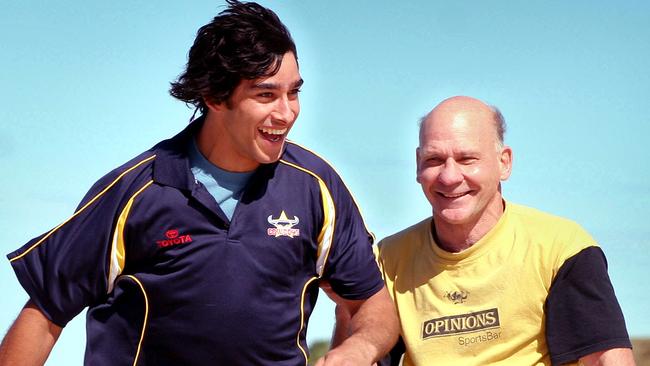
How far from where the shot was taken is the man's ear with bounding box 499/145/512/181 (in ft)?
18.3

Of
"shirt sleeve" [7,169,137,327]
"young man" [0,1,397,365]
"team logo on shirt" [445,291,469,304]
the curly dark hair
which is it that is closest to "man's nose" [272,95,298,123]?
"young man" [0,1,397,365]

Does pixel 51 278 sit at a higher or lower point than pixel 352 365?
higher

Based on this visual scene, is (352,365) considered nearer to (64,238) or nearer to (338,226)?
(338,226)

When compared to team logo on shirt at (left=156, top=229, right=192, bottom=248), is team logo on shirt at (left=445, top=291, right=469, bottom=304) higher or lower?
lower

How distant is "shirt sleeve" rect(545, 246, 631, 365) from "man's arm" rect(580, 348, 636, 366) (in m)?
0.03

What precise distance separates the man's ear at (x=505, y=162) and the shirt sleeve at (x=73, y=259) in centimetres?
197

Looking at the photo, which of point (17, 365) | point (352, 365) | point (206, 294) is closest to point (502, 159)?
point (352, 365)

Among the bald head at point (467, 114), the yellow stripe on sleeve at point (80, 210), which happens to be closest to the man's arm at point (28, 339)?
the yellow stripe on sleeve at point (80, 210)

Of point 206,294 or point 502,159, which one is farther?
point 502,159

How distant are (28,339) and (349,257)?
5.23ft

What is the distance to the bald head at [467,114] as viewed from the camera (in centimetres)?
550

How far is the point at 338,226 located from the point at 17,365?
1.67 metres

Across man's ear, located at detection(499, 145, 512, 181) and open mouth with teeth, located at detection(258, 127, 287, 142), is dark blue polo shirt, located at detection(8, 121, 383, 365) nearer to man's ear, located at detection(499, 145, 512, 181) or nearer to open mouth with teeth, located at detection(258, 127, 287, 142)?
open mouth with teeth, located at detection(258, 127, 287, 142)

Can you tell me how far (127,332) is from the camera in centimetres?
514
